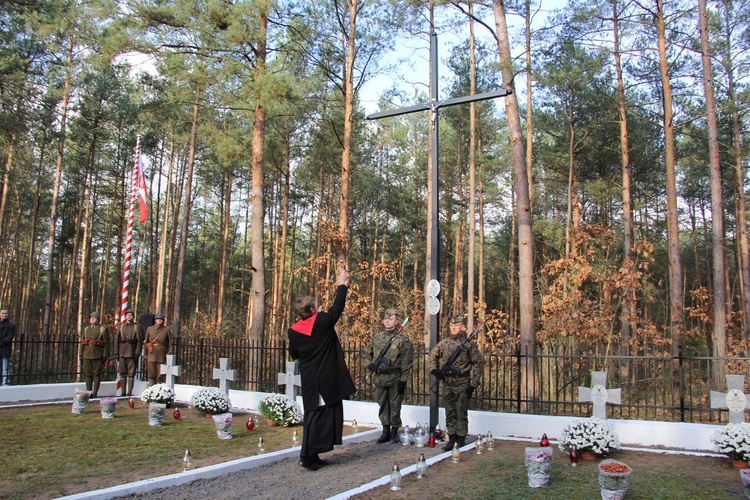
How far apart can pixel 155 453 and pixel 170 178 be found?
27442 mm

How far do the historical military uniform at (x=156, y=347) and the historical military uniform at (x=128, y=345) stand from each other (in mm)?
269

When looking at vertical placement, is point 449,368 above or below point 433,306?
below

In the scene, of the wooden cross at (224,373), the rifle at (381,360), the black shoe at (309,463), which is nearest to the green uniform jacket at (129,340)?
the wooden cross at (224,373)

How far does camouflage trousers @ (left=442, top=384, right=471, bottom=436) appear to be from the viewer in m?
7.78

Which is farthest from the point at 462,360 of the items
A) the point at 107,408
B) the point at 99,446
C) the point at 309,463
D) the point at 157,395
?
the point at 107,408

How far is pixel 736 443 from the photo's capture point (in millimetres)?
6742

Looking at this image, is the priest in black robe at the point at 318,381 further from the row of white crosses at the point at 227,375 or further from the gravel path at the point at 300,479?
the row of white crosses at the point at 227,375

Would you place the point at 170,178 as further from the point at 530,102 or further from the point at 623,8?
the point at 623,8

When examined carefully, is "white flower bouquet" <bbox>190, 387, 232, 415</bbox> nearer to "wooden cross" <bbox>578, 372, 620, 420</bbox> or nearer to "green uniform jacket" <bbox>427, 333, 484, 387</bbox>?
"green uniform jacket" <bbox>427, 333, 484, 387</bbox>

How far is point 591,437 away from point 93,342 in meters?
9.95

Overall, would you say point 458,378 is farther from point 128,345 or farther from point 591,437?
point 128,345

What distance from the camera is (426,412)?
31.6ft

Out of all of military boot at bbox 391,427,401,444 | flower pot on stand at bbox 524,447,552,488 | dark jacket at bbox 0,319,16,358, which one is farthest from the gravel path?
dark jacket at bbox 0,319,16,358

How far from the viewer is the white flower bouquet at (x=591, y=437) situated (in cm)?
711
